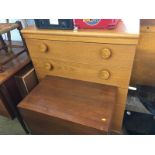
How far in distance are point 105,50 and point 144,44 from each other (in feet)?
1.25

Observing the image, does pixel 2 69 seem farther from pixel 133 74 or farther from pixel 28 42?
pixel 133 74

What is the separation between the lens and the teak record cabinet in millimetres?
819

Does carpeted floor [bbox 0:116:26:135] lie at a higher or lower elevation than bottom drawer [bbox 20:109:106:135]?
lower

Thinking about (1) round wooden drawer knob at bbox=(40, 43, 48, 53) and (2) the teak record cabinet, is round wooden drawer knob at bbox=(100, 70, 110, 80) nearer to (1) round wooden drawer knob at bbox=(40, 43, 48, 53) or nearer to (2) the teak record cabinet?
(2) the teak record cabinet

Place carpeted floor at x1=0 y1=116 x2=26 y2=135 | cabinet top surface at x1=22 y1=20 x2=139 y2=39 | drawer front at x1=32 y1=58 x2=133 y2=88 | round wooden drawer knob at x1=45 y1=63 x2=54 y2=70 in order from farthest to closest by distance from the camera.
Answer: carpeted floor at x1=0 y1=116 x2=26 y2=135, round wooden drawer knob at x1=45 y1=63 x2=54 y2=70, drawer front at x1=32 y1=58 x2=133 y2=88, cabinet top surface at x1=22 y1=20 x2=139 y2=39

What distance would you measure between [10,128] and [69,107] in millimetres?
851

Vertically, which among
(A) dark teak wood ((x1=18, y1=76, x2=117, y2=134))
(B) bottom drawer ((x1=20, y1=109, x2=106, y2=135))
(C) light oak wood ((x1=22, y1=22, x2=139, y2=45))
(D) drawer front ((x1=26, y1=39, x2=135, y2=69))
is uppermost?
(C) light oak wood ((x1=22, y1=22, x2=139, y2=45))

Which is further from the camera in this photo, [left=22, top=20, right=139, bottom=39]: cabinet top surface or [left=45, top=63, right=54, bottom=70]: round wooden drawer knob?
[left=45, top=63, right=54, bottom=70]: round wooden drawer knob

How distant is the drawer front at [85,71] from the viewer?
935 millimetres

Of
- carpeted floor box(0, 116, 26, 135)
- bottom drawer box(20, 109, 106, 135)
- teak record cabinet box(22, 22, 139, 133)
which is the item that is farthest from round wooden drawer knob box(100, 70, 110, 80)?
carpeted floor box(0, 116, 26, 135)

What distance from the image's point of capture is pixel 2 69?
117cm

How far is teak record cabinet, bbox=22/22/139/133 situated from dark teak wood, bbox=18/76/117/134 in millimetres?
67

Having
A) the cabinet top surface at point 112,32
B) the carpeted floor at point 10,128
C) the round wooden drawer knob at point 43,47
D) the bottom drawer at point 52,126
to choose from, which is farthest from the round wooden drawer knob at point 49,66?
the carpeted floor at point 10,128
